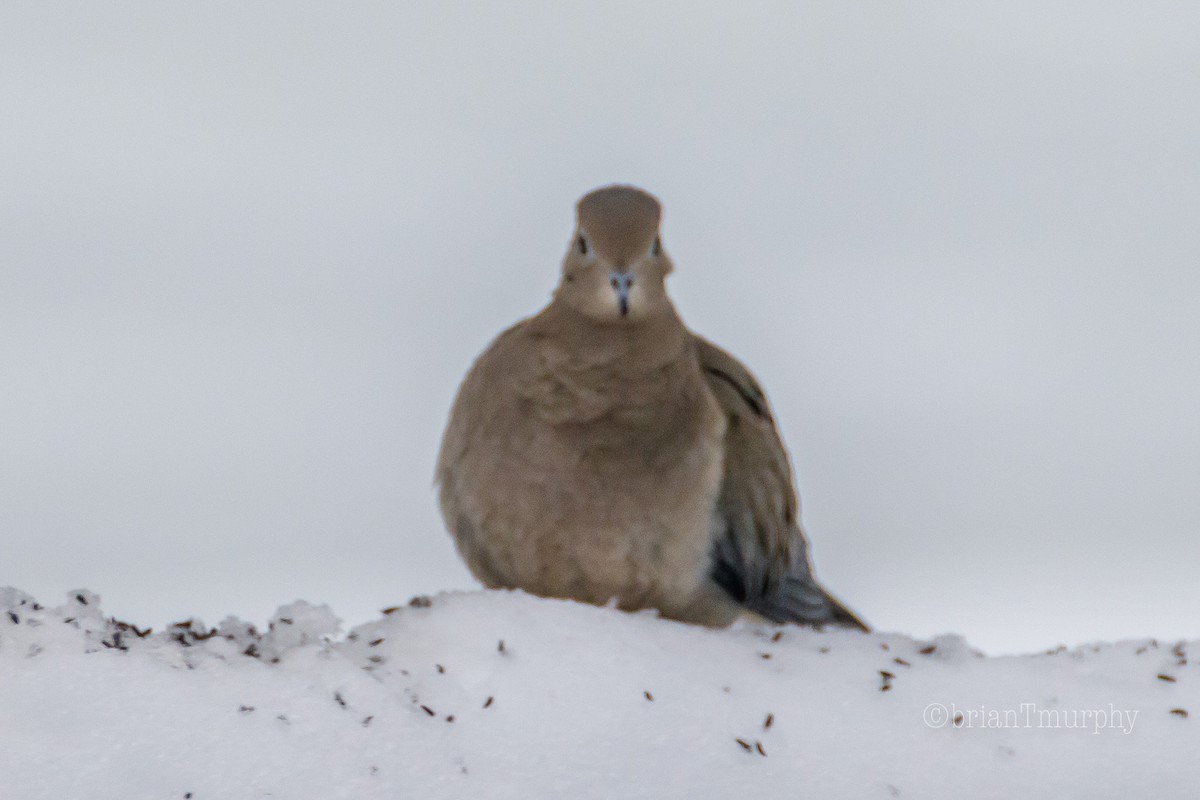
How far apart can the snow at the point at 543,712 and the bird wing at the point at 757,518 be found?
512 mm

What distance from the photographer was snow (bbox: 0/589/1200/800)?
2762mm

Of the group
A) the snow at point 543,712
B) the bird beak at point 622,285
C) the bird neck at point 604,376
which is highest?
the bird beak at point 622,285

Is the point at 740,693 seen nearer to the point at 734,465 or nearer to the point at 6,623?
the point at 734,465

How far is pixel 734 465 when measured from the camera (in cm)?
409

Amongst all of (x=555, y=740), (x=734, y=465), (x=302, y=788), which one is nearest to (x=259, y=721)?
(x=302, y=788)

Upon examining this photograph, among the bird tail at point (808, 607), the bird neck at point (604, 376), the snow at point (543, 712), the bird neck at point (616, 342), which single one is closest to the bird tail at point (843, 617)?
the bird tail at point (808, 607)

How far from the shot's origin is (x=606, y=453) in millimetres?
3779

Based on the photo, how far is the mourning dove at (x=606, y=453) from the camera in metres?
3.76

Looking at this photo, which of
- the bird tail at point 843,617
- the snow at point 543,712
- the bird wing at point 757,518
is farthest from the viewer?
the bird tail at point 843,617

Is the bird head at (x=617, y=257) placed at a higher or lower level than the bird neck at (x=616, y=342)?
higher

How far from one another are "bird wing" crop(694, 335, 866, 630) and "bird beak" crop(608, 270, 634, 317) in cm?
56

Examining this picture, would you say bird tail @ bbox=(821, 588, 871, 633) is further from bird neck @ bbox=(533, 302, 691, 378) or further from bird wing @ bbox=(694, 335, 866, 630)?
Answer: bird neck @ bbox=(533, 302, 691, 378)

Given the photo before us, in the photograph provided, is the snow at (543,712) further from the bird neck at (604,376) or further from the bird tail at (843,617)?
the bird tail at (843,617)

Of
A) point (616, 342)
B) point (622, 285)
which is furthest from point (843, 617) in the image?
point (622, 285)
